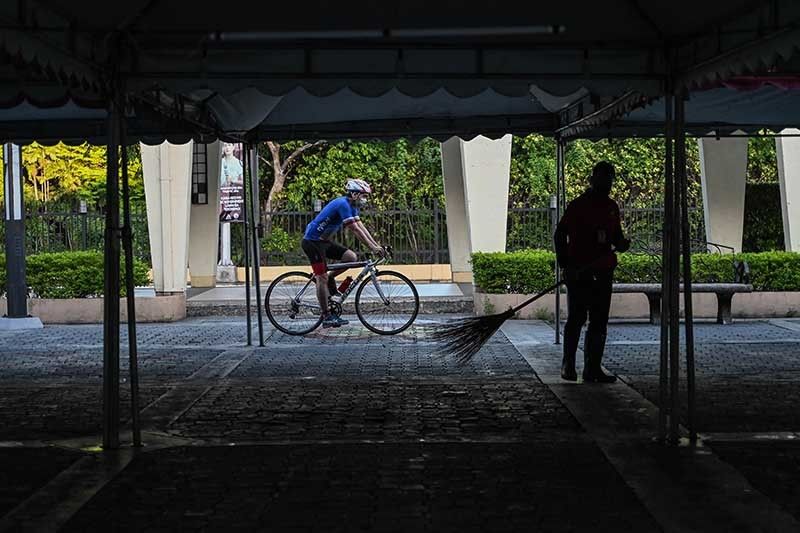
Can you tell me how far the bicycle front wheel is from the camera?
14266mm

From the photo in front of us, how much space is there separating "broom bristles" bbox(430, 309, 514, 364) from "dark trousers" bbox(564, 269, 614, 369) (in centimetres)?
60

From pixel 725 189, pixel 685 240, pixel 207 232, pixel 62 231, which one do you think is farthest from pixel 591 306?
pixel 207 232

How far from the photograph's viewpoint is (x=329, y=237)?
1415 cm

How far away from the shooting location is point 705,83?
7281mm

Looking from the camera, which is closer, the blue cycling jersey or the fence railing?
the blue cycling jersey

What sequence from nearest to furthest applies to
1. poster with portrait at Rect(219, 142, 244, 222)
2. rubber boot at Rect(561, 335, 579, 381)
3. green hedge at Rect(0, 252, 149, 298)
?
rubber boot at Rect(561, 335, 579, 381) → green hedge at Rect(0, 252, 149, 298) → poster with portrait at Rect(219, 142, 244, 222)

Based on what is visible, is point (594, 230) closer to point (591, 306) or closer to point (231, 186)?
point (591, 306)

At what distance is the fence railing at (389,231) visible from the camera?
20672mm

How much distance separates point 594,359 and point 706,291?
619 cm

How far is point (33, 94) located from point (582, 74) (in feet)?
13.9

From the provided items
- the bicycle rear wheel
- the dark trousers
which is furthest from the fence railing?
the dark trousers

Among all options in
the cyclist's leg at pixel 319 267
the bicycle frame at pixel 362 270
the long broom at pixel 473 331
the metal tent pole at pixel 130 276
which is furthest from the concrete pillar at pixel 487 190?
the metal tent pole at pixel 130 276

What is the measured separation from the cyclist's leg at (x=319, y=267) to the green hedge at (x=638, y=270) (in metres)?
3.28

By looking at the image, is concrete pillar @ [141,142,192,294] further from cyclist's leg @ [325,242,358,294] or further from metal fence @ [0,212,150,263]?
cyclist's leg @ [325,242,358,294]
